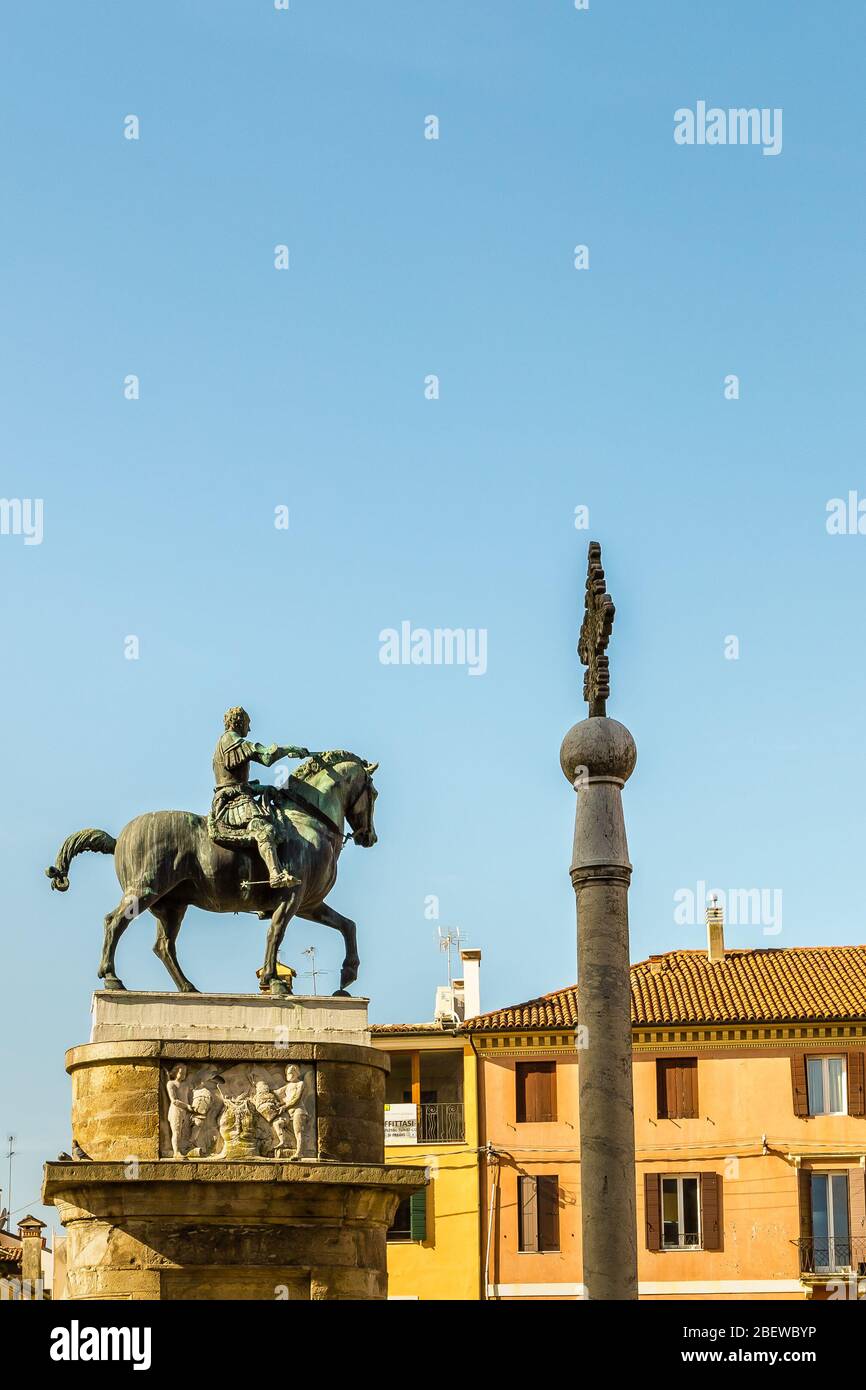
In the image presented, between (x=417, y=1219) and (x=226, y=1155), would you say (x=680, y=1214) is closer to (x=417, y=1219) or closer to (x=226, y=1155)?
(x=417, y=1219)

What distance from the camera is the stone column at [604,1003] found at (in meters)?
15.4

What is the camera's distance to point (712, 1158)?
2050 inches

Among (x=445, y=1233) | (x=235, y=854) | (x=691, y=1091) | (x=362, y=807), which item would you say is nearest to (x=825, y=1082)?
(x=691, y=1091)

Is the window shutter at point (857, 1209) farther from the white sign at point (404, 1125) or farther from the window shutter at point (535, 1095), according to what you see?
the white sign at point (404, 1125)

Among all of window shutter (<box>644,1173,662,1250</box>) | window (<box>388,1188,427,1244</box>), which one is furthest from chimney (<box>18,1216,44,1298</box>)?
window shutter (<box>644,1173,662,1250</box>)

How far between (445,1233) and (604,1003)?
37620 millimetres

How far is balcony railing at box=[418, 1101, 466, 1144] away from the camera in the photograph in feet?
174

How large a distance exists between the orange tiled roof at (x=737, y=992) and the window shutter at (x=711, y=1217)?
4.06m

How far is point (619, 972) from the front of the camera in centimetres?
1591

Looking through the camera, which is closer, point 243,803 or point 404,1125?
point 243,803

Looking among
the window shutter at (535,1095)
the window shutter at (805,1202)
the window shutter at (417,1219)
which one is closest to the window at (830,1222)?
the window shutter at (805,1202)
